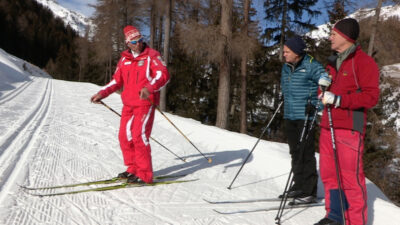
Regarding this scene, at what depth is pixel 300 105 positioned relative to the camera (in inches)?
126

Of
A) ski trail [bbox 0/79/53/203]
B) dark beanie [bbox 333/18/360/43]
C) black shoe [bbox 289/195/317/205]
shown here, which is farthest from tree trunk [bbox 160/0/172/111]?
dark beanie [bbox 333/18/360/43]

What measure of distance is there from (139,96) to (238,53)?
7.69 meters

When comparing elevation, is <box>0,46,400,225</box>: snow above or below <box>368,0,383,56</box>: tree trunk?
below

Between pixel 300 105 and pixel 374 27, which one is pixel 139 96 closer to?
pixel 300 105

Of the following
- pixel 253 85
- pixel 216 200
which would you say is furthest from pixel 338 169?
pixel 253 85

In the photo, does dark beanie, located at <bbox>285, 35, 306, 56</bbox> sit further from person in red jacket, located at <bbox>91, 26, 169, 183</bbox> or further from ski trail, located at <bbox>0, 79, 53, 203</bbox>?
ski trail, located at <bbox>0, 79, 53, 203</bbox>

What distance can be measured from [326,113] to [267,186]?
1.70m

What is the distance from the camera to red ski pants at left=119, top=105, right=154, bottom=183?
3.30m

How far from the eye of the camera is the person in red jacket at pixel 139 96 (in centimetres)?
329

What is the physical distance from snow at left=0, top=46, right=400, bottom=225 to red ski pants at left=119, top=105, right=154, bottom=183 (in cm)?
24

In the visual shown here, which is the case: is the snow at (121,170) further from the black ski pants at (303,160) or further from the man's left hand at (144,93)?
the man's left hand at (144,93)

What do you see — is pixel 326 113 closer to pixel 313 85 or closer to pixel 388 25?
pixel 313 85

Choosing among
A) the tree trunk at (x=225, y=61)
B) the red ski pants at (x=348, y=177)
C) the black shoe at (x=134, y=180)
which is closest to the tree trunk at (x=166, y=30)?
the tree trunk at (x=225, y=61)

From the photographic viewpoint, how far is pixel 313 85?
124 inches
